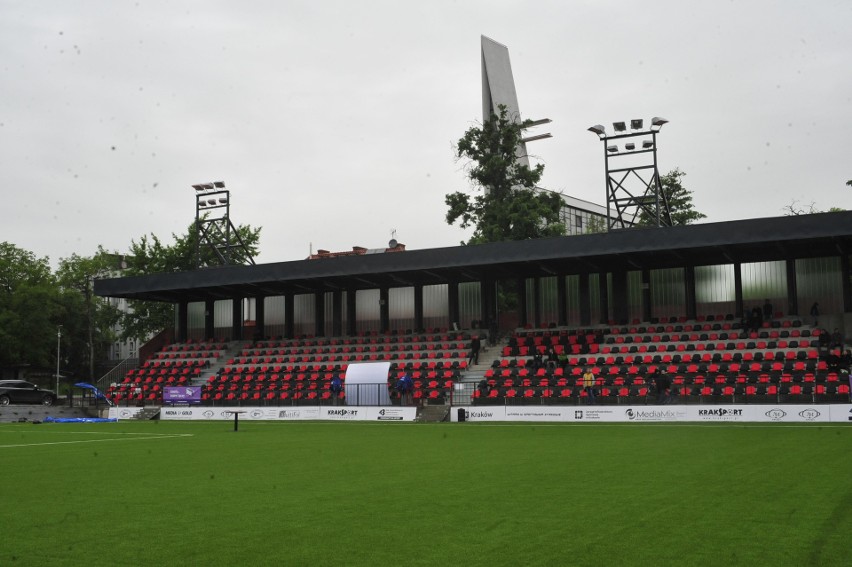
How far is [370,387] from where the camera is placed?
143ft

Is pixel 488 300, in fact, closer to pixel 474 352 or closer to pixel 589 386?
pixel 474 352

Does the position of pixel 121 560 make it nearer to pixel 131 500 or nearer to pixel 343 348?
pixel 131 500

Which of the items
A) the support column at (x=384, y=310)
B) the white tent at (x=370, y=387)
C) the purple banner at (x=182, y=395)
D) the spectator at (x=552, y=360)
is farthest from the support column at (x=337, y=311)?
the spectator at (x=552, y=360)

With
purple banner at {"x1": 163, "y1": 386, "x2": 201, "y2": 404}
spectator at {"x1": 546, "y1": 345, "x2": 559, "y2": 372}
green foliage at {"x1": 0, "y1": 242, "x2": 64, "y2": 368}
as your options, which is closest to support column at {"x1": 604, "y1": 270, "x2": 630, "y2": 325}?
spectator at {"x1": 546, "y1": 345, "x2": 559, "y2": 372}

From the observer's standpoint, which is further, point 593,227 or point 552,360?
point 593,227

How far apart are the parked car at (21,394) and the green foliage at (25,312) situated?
23.9 meters

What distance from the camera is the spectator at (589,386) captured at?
38250 millimetres

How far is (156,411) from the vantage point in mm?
49406

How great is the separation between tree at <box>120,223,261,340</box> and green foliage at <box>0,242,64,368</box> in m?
8.16

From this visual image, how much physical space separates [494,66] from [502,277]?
33536mm

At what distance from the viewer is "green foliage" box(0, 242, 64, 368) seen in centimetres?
7975

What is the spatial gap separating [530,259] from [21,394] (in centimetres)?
3202

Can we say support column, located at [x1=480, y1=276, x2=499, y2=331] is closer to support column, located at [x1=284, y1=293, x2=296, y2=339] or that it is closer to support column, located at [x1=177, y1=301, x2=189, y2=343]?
support column, located at [x1=284, y1=293, x2=296, y2=339]

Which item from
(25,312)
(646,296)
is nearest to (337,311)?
(646,296)
